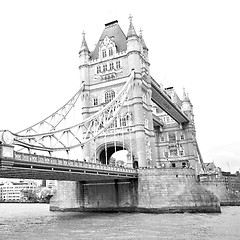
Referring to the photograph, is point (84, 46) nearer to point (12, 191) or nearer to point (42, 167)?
point (42, 167)

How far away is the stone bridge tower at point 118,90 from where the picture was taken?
45406 millimetres

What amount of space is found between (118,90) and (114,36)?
32.7ft

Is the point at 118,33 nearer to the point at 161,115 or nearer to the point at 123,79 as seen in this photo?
the point at 123,79

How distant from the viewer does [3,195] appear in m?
154

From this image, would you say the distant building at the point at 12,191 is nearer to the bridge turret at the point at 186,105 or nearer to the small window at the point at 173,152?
the small window at the point at 173,152

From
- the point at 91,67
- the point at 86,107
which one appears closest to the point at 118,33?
the point at 91,67

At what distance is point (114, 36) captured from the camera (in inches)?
2047

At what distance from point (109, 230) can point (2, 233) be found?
8.18 meters

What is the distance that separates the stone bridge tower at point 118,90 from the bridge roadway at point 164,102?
462 centimetres

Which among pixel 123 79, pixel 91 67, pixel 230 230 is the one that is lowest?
pixel 230 230

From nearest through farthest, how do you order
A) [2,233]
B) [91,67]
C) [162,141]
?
[2,233], [91,67], [162,141]

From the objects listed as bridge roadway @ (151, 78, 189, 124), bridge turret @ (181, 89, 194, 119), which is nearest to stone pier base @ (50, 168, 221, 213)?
bridge roadway @ (151, 78, 189, 124)

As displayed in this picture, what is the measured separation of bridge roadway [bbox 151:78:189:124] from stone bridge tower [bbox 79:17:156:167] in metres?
4.62

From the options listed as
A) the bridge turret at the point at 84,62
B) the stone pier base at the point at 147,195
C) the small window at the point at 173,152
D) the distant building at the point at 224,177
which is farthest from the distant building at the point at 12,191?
the stone pier base at the point at 147,195
